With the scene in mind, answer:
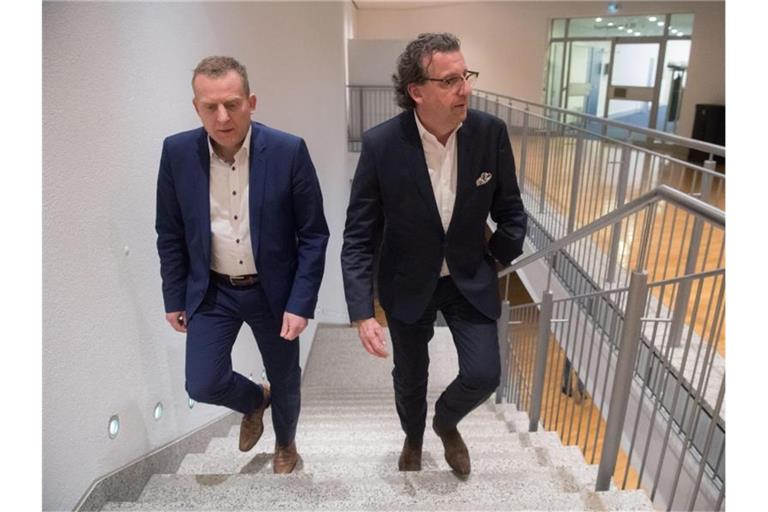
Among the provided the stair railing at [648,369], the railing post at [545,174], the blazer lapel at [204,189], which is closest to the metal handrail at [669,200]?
the stair railing at [648,369]

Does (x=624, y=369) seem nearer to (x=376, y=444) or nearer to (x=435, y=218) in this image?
(x=435, y=218)

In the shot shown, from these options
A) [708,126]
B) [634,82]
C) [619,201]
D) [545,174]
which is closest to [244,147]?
[619,201]

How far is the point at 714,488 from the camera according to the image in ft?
8.03

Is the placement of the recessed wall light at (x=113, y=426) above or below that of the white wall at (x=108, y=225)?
below

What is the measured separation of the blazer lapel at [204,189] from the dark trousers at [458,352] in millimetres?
734

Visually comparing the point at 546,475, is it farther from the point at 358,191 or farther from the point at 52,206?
the point at 52,206

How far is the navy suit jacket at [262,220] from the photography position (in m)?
1.83

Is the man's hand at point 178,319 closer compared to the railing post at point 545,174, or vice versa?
the man's hand at point 178,319

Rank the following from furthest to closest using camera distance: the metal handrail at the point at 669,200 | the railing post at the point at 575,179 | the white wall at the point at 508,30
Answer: the white wall at the point at 508,30 < the railing post at the point at 575,179 < the metal handrail at the point at 669,200

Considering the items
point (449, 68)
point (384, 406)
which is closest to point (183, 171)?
point (449, 68)

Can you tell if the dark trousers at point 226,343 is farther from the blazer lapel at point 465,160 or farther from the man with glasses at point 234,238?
the blazer lapel at point 465,160

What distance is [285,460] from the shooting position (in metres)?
2.32

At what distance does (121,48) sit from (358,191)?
1.07 meters

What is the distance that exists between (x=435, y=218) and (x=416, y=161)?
20cm
